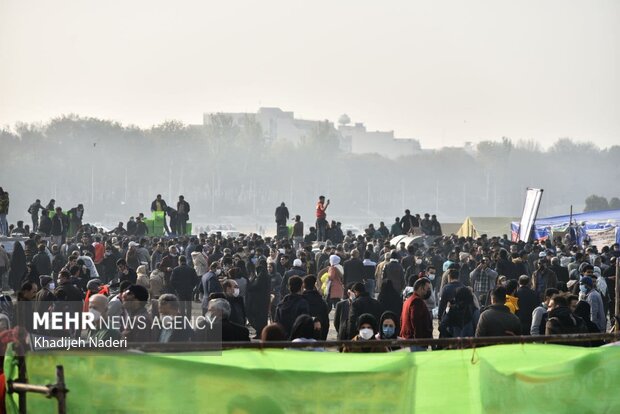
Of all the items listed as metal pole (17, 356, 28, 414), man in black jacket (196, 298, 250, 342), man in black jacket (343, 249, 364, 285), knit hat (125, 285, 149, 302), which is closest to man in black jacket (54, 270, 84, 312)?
knit hat (125, 285, 149, 302)

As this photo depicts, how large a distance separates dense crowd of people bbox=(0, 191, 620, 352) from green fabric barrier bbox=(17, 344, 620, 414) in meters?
0.31

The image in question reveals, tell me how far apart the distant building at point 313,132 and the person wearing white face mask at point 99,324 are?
13350cm

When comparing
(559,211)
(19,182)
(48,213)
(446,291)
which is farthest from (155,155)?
(446,291)

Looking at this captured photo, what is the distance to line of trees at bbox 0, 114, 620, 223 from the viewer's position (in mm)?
116750

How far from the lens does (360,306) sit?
38.4ft

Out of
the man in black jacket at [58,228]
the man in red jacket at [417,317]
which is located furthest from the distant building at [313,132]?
the man in red jacket at [417,317]

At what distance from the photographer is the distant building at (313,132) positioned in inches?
6063

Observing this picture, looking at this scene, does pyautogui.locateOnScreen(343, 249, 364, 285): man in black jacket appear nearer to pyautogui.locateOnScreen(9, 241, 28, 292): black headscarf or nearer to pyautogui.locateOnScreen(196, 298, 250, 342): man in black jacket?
pyautogui.locateOnScreen(9, 241, 28, 292): black headscarf

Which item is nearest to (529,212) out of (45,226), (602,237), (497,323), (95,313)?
(602,237)

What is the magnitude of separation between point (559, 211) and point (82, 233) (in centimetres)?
10770

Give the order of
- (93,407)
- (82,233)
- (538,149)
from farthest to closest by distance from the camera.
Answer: (538,149) → (82,233) → (93,407)

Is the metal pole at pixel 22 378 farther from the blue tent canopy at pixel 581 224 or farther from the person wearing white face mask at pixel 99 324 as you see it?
the blue tent canopy at pixel 581 224

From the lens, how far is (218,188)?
126500mm

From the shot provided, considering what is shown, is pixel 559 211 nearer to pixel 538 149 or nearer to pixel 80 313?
pixel 538 149
